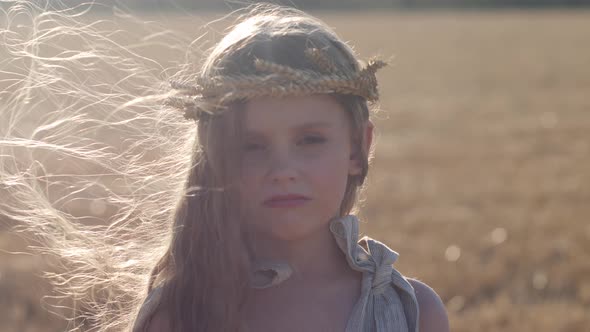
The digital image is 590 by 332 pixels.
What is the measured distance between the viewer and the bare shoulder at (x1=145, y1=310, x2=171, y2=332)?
92.9 inches

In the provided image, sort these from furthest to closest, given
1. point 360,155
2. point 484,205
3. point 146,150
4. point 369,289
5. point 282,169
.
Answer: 1. point 484,205
2. point 146,150
3. point 360,155
4. point 369,289
5. point 282,169

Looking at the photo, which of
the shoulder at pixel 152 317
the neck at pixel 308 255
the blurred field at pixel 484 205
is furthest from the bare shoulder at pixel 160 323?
the blurred field at pixel 484 205

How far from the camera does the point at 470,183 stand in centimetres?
798

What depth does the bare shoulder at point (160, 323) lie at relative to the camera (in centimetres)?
236

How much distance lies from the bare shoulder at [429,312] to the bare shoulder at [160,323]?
64cm

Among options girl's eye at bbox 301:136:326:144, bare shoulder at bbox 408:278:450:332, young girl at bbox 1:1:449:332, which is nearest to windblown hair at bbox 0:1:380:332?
young girl at bbox 1:1:449:332

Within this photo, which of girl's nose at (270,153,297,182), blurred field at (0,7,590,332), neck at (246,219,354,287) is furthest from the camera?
blurred field at (0,7,590,332)

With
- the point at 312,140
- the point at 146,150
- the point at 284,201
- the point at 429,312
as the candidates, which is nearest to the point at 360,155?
the point at 312,140

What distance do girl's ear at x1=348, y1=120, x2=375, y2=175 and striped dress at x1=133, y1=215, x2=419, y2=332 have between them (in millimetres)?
133

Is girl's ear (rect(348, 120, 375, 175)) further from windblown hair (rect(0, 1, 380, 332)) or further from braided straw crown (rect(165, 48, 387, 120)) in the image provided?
braided straw crown (rect(165, 48, 387, 120))

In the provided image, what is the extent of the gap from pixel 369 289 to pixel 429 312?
0.17 metres

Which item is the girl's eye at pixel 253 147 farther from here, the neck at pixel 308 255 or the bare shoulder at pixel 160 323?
the bare shoulder at pixel 160 323

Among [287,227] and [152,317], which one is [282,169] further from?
[152,317]

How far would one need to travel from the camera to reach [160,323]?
2.36 meters
